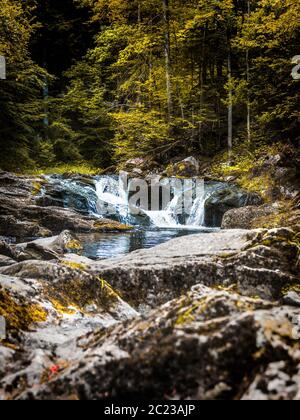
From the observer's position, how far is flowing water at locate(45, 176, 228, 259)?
38.1 ft

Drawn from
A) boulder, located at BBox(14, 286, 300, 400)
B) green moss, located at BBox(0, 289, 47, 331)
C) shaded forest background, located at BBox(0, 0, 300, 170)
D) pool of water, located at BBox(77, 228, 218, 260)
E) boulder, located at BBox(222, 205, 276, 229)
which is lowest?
pool of water, located at BBox(77, 228, 218, 260)

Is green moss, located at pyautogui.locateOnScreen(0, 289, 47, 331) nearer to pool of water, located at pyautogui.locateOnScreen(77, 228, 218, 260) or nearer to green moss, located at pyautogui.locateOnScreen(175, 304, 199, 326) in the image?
green moss, located at pyautogui.locateOnScreen(175, 304, 199, 326)

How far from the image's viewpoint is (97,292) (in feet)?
12.7

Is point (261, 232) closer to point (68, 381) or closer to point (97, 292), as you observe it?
point (97, 292)

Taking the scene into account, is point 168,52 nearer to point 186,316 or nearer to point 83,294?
point 83,294

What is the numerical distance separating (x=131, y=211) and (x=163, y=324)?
1269 centimetres

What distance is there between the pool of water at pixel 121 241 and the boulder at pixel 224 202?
2.85 ft

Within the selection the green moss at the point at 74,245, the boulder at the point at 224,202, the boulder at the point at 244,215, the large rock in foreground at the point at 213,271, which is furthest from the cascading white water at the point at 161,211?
the large rock in foreground at the point at 213,271

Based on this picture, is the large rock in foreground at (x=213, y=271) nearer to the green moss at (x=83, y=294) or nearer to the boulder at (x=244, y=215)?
the green moss at (x=83, y=294)

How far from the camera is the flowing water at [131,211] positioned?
11619mm

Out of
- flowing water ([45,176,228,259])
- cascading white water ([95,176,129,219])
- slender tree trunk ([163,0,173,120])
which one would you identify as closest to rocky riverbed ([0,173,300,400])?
flowing water ([45,176,228,259])

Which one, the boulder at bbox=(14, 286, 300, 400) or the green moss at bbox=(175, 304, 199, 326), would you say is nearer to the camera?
the boulder at bbox=(14, 286, 300, 400)

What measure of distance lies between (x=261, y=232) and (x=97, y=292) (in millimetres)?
2313
